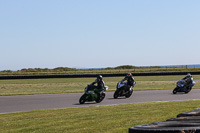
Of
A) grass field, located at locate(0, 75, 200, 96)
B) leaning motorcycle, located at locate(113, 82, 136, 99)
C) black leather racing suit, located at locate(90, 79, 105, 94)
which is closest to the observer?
black leather racing suit, located at locate(90, 79, 105, 94)

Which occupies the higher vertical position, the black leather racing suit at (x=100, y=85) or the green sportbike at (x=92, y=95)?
the black leather racing suit at (x=100, y=85)

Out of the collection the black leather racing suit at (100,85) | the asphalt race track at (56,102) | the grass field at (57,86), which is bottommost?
the asphalt race track at (56,102)

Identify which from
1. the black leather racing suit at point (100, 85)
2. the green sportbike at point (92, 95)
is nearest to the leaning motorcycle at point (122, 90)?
the black leather racing suit at point (100, 85)

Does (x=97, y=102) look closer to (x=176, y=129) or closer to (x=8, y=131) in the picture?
(x=8, y=131)

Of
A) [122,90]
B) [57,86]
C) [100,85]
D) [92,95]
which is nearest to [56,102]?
[92,95]

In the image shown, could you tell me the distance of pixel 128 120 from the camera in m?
10.1

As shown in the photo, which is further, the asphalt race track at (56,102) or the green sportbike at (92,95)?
the green sportbike at (92,95)

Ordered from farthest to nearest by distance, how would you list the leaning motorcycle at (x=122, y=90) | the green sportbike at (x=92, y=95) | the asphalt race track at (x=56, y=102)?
the leaning motorcycle at (x=122, y=90) → the green sportbike at (x=92, y=95) → the asphalt race track at (x=56, y=102)

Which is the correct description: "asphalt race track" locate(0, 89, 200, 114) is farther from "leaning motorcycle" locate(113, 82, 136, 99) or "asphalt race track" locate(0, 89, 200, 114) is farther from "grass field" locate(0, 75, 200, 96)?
"grass field" locate(0, 75, 200, 96)

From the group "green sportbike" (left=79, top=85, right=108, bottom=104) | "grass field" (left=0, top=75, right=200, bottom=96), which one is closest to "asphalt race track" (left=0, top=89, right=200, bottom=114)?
"green sportbike" (left=79, top=85, right=108, bottom=104)

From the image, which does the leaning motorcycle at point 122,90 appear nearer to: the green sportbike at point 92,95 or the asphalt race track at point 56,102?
the asphalt race track at point 56,102

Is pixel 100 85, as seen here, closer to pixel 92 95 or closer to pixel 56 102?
pixel 92 95

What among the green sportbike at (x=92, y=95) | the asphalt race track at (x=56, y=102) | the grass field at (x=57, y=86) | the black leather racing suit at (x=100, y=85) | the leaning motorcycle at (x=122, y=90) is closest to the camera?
the asphalt race track at (x=56, y=102)

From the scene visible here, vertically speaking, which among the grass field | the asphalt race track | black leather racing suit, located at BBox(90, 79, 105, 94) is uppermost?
black leather racing suit, located at BBox(90, 79, 105, 94)
